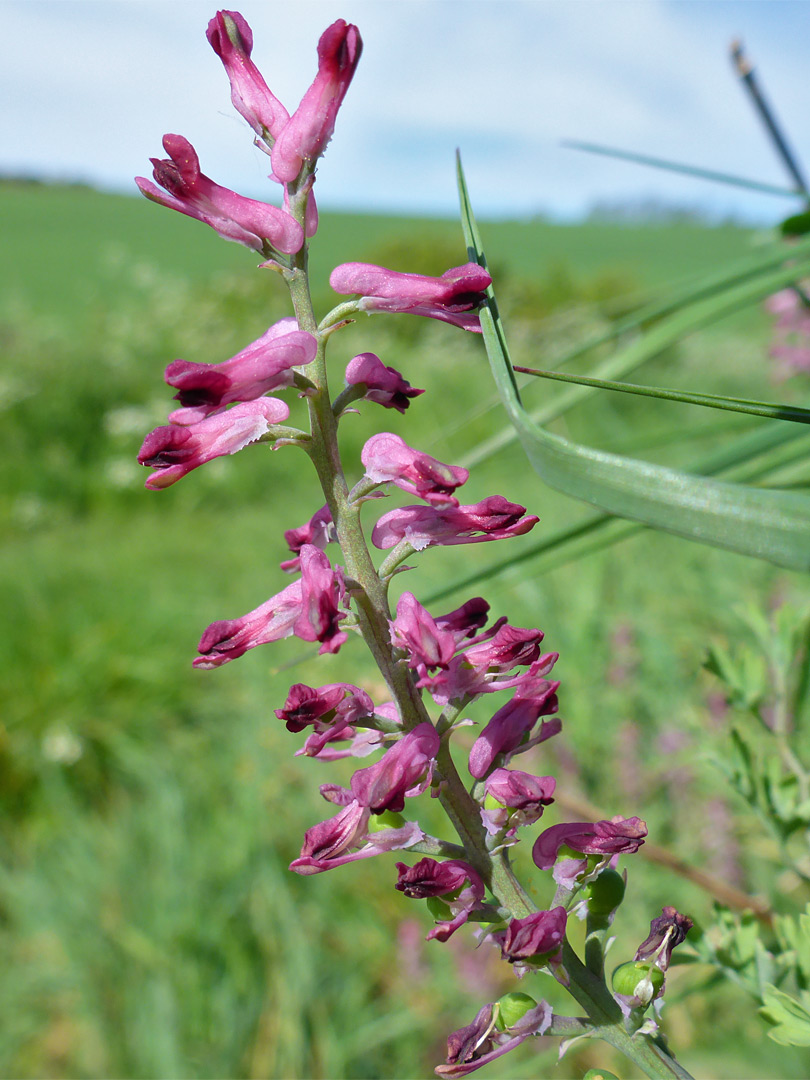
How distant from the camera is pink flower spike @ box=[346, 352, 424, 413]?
23.1 inches

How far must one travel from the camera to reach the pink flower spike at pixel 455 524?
1.82 ft

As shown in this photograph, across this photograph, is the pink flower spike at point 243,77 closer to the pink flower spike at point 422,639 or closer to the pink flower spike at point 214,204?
the pink flower spike at point 214,204

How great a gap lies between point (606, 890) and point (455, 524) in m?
0.28

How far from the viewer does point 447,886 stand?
1.70 ft

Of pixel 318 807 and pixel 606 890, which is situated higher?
pixel 606 890

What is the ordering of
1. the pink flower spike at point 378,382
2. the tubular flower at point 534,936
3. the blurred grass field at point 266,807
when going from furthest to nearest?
the blurred grass field at point 266,807, the pink flower spike at point 378,382, the tubular flower at point 534,936

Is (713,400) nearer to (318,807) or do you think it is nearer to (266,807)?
(318,807)

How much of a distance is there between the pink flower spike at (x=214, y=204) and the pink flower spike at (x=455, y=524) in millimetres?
208

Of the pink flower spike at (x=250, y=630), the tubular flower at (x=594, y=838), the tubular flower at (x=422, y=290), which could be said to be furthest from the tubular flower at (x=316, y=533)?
the tubular flower at (x=594, y=838)

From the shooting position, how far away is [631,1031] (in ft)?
1.73

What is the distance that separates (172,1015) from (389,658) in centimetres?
188

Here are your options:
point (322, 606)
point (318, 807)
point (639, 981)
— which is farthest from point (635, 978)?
point (318, 807)

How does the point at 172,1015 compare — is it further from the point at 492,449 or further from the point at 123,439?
the point at 123,439

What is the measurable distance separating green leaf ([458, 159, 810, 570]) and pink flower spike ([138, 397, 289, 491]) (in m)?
0.20
